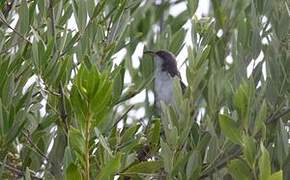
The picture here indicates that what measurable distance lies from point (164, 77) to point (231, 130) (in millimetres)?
2309

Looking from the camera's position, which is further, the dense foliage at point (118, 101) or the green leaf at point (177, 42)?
the green leaf at point (177, 42)

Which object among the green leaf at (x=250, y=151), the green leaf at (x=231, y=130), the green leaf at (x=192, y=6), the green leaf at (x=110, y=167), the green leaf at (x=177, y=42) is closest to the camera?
the green leaf at (x=110, y=167)

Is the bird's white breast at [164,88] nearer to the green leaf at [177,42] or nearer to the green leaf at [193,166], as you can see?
the green leaf at [177,42]

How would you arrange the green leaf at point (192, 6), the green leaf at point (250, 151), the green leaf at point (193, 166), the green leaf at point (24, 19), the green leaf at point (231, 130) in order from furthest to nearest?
the green leaf at point (192, 6) < the green leaf at point (24, 19) < the green leaf at point (193, 166) < the green leaf at point (231, 130) < the green leaf at point (250, 151)

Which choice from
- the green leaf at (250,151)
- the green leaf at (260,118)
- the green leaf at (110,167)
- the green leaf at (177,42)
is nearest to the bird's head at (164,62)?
the green leaf at (177,42)

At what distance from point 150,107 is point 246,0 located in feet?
3.29

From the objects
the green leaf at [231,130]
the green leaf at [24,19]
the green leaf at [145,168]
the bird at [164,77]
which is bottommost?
the green leaf at [145,168]

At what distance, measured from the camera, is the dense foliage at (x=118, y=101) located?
210 centimetres

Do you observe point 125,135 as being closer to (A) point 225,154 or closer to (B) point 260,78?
(A) point 225,154

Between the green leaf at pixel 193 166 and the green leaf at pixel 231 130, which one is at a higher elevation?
the green leaf at pixel 231 130

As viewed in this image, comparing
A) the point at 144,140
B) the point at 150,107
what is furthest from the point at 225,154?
the point at 150,107

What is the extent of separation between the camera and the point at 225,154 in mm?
2424

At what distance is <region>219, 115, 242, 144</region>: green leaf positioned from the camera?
86.1 inches

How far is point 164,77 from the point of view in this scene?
449cm
